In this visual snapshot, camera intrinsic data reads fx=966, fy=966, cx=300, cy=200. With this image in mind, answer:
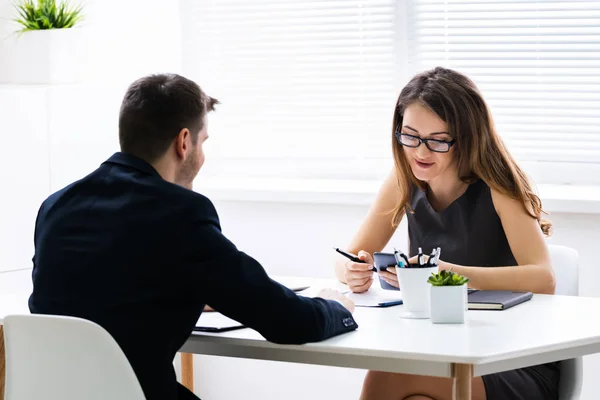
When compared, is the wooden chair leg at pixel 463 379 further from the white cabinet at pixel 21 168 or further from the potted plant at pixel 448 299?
the white cabinet at pixel 21 168

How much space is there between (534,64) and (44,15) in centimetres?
186

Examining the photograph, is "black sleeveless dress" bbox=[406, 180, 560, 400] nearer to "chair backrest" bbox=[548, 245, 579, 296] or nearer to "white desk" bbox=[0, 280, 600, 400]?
"chair backrest" bbox=[548, 245, 579, 296]

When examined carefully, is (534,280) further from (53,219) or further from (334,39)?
(334,39)

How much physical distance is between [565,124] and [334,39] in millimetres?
1020

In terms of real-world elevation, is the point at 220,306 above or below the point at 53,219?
below

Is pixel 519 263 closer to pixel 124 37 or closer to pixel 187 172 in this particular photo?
pixel 187 172

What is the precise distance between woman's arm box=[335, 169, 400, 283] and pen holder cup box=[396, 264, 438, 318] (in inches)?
30.4

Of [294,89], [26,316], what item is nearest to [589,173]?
[294,89]

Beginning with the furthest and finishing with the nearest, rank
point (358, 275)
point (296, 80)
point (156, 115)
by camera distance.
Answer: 1. point (296, 80)
2. point (358, 275)
3. point (156, 115)

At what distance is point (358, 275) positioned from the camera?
8.57ft

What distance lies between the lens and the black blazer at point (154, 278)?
1969mm

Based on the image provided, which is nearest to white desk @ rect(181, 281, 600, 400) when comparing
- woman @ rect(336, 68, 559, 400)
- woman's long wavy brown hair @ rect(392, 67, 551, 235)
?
woman @ rect(336, 68, 559, 400)

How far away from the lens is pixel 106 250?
198 centimetres

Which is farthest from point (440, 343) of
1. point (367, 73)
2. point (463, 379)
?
point (367, 73)
